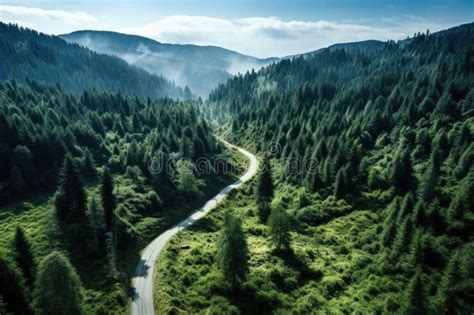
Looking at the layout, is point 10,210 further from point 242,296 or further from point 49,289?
point 242,296

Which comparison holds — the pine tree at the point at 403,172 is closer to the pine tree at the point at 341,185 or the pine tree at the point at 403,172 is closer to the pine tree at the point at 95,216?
the pine tree at the point at 341,185

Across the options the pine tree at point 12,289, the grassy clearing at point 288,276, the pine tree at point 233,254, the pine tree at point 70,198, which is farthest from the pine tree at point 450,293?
the pine tree at point 70,198

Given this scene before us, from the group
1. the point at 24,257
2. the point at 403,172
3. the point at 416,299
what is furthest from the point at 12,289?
the point at 403,172

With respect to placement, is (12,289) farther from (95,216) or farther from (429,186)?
(429,186)

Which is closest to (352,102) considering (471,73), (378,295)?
(471,73)

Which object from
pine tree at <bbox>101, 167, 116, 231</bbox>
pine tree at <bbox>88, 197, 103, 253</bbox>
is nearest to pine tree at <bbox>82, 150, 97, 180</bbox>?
pine tree at <bbox>101, 167, 116, 231</bbox>

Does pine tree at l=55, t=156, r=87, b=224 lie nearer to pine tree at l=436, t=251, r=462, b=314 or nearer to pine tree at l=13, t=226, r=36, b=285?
pine tree at l=13, t=226, r=36, b=285
